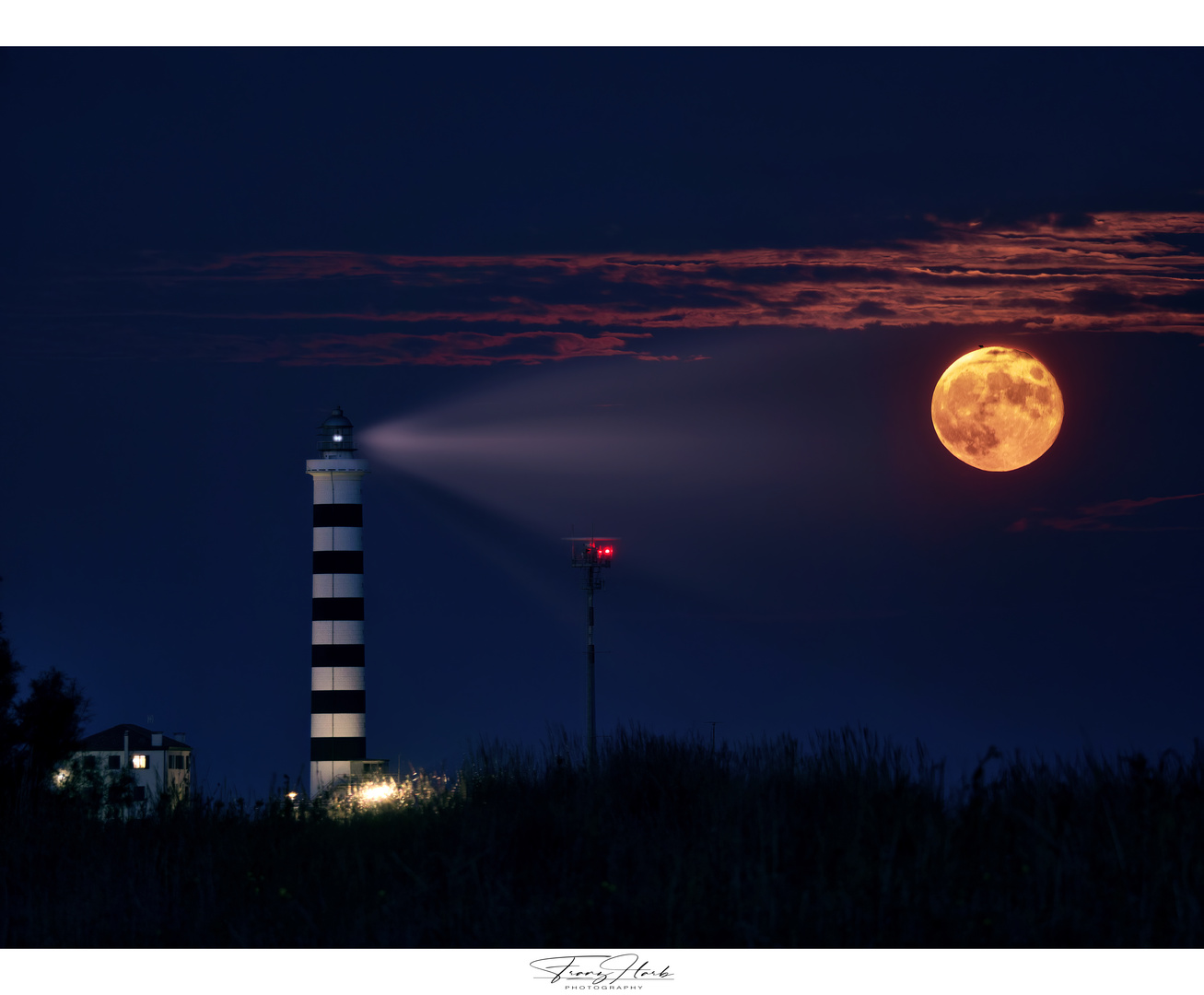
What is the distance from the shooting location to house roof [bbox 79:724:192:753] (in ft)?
287

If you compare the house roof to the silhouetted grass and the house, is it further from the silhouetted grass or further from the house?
the silhouetted grass

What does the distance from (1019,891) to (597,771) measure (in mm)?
3931

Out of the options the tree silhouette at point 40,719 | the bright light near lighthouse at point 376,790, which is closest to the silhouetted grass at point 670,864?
the bright light near lighthouse at point 376,790

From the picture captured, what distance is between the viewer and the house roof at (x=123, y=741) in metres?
87.4

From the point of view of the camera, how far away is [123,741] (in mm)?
88125

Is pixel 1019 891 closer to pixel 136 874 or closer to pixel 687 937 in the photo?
pixel 687 937

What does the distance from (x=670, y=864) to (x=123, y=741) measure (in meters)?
85.6

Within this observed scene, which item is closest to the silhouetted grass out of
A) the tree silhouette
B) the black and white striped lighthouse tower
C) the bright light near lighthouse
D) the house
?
the bright light near lighthouse

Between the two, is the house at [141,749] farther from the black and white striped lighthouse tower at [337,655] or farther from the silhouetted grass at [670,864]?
the silhouetted grass at [670,864]

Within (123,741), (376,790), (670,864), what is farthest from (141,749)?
(670,864)

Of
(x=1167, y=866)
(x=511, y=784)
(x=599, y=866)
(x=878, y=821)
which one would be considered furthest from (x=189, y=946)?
(x=1167, y=866)

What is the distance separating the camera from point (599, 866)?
917 cm

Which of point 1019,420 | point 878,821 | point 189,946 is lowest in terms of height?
point 189,946

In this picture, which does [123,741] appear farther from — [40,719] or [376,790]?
[376,790]
